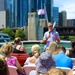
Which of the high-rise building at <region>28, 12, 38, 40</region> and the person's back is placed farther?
the high-rise building at <region>28, 12, 38, 40</region>

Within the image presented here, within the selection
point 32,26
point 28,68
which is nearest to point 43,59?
point 28,68

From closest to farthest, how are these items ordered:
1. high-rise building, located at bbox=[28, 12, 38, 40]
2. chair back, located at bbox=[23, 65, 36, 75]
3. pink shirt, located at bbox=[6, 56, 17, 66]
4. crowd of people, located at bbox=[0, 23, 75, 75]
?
crowd of people, located at bbox=[0, 23, 75, 75], chair back, located at bbox=[23, 65, 36, 75], pink shirt, located at bbox=[6, 56, 17, 66], high-rise building, located at bbox=[28, 12, 38, 40]

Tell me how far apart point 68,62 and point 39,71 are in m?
1.31

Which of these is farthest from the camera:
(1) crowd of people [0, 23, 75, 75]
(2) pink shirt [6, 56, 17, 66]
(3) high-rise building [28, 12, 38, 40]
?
(3) high-rise building [28, 12, 38, 40]

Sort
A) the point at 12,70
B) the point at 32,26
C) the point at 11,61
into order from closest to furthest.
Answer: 1. the point at 12,70
2. the point at 11,61
3. the point at 32,26

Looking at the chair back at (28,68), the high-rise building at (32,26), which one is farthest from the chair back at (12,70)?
the high-rise building at (32,26)

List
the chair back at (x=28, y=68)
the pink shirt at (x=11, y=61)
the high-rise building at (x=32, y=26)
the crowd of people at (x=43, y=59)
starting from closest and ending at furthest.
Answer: the crowd of people at (x=43, y=59) → the chair back at (x=28, y=68) → the pink shirt at (x=11, y=61) → the high-rise building at (x=32, y=26)

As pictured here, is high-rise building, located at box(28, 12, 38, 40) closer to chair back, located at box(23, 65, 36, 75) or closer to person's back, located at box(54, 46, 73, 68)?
person's back, located at box(54, 46, 73, 68)

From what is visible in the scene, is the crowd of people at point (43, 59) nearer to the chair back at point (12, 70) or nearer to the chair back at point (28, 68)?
the chair back at point (28, 68)

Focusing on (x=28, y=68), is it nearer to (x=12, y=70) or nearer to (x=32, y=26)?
(x=12, y=70)

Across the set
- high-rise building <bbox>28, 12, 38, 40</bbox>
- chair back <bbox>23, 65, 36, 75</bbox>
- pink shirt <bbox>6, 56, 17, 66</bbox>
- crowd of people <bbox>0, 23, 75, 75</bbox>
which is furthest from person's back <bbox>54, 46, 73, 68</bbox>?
high-rise building <bbox>28, 12, 38, 40</bbox>

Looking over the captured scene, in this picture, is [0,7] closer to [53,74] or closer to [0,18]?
[0,18]

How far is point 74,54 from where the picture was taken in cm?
626

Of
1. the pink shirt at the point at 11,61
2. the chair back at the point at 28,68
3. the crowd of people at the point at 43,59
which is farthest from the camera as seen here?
the pink shirt at the point at 11,61
